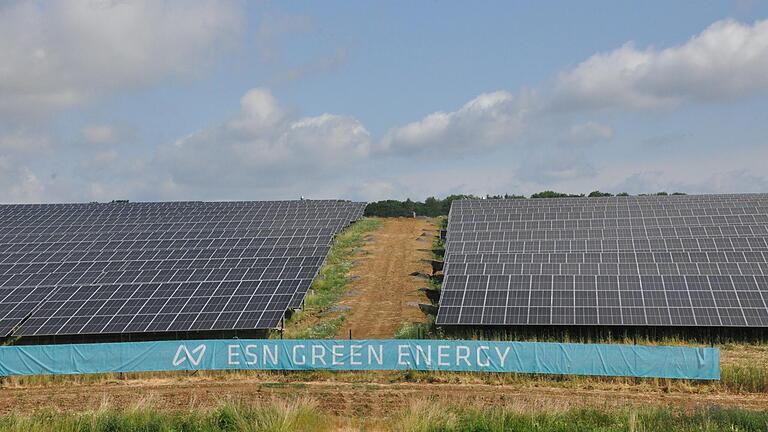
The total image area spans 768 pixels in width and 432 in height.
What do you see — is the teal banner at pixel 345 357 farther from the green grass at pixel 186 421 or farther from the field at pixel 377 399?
the green grass at pixel 186 421

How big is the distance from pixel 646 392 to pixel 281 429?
45.2ft

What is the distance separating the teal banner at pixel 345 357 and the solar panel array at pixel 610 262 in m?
4.68

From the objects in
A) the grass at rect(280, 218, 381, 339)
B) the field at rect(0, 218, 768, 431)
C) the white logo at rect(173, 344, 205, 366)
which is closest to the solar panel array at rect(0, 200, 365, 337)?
the grass at rect(280, 218, 381, 339)

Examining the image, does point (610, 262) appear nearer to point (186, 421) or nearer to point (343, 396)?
point (343, 396)

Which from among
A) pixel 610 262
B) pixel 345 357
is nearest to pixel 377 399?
pixel 345 357

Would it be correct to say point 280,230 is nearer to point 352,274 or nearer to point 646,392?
point 352,274

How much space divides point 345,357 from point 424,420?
31.1 ft

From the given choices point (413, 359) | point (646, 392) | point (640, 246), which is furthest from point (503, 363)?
point (640, 246)

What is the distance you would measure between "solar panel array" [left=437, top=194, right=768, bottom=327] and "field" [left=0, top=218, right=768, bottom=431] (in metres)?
3.24

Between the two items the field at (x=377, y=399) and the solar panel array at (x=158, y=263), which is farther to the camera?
the solar panel array at (x=158, y=263)

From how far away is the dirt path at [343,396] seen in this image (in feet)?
78.9

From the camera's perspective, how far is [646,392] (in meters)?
25.5

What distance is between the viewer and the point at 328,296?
43594mm

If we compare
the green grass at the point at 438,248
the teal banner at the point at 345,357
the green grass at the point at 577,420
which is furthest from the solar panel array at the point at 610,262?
the green grass at the point at 577,420
